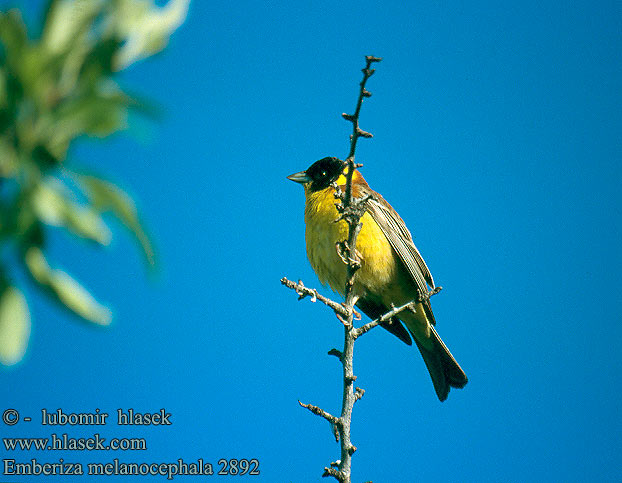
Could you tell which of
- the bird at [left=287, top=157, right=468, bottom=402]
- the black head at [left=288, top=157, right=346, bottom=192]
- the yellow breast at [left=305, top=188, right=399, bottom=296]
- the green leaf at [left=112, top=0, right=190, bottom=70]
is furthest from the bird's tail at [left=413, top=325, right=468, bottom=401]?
the green leaf at [left=112, top=0, right=190, bottom=70]

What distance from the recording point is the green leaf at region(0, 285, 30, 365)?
2.57ft

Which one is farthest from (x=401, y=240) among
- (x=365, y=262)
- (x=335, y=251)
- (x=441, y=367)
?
(x=441, y=367)

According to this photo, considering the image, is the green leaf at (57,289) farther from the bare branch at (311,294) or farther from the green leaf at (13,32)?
the bare branch at (311,294)

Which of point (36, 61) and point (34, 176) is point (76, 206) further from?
point (36, 61)

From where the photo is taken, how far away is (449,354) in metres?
5.50

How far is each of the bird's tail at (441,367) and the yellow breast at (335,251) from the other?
0.80 meters

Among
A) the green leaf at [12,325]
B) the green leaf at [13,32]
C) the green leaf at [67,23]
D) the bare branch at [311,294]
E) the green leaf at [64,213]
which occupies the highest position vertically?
the bare branch at [311,294]

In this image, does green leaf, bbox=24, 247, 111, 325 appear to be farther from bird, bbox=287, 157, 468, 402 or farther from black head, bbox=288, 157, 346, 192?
black head, bbox=288, 157, 346, 192

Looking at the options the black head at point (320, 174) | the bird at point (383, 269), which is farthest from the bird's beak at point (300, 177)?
the bird at point (383, 269)

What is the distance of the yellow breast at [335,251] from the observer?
507cm

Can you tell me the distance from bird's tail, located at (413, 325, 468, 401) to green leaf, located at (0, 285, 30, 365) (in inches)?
199

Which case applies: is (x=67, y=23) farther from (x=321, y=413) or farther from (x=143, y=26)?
(x=321, y=413)

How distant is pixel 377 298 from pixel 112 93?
492 centimetres

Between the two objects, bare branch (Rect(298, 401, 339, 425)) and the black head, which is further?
the black head
